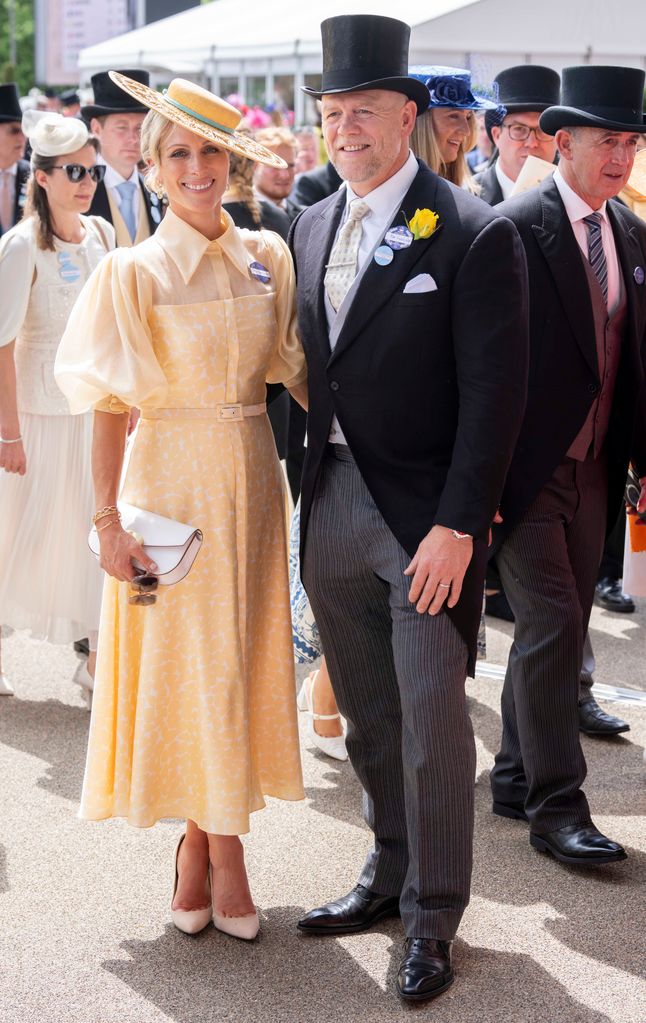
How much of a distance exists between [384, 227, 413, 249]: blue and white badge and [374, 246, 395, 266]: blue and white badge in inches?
0.7

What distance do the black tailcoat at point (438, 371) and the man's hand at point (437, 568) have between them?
4 centimetres

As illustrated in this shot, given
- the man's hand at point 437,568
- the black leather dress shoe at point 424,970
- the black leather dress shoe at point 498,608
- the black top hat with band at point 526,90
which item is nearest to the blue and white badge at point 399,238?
the man's hand at point 437,568

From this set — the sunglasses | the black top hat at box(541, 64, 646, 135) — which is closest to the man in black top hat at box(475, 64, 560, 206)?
the black top hat at box(541, 64, 646, 135)

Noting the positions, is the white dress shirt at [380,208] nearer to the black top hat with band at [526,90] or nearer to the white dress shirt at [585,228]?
the white dress shirt at [585,228]

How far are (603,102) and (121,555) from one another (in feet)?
6.25

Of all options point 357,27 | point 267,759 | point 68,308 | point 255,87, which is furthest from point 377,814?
point 255,87

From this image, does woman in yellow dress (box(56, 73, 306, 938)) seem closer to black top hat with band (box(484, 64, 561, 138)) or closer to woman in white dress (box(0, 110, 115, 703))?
woman in white dress (box(0, 110, 115, 703))

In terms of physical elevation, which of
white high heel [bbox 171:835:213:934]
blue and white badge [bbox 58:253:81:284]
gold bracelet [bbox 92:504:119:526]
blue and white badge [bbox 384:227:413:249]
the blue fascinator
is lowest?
white high heel [bbox 171:835:213:934]

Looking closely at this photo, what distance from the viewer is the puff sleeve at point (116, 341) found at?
3.07m

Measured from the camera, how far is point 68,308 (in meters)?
4.91

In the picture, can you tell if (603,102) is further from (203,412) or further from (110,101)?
(110,101)

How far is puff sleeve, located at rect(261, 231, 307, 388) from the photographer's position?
3.32m

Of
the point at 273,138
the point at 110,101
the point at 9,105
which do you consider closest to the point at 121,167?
the point at 110,101

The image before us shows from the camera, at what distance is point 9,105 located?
726 cm
